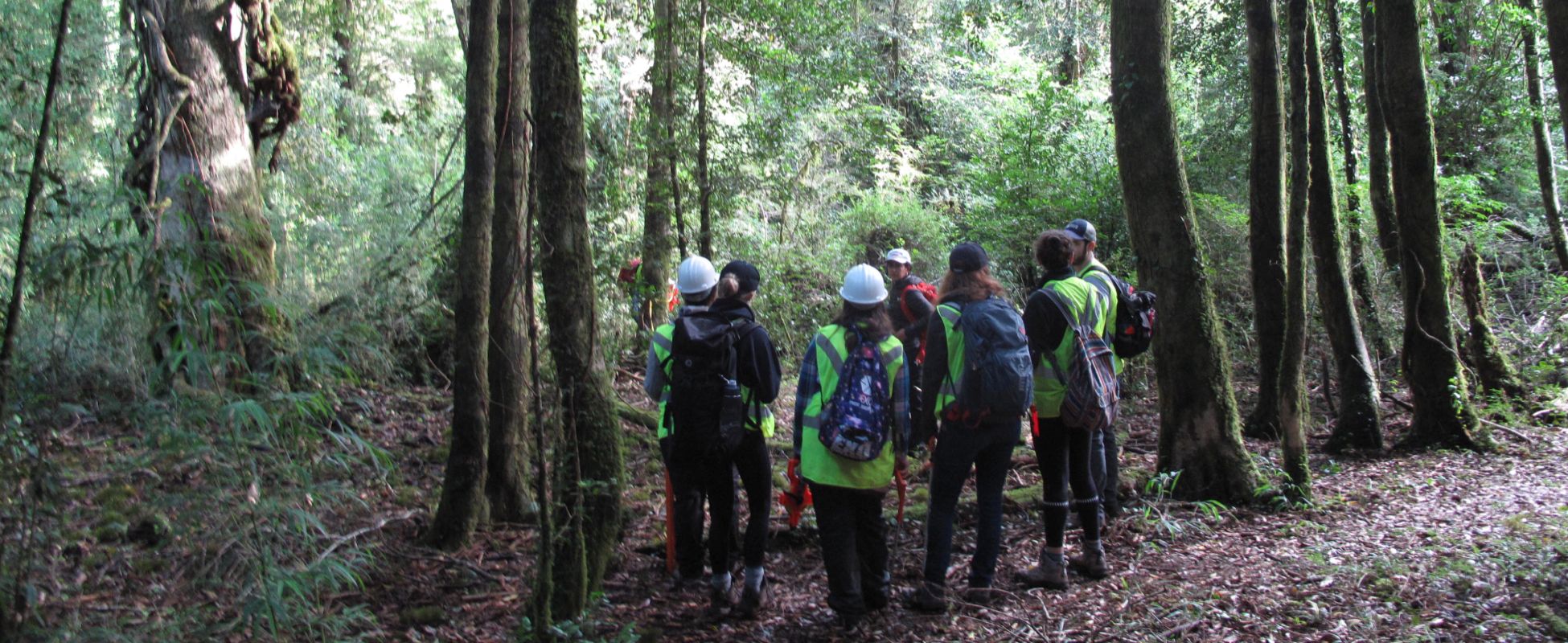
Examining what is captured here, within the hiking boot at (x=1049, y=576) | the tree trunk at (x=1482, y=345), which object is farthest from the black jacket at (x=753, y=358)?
the tree trunk at (x=1482, y=345)

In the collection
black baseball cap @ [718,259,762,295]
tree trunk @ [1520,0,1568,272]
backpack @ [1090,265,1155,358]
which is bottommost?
backpack @ [1090,265,1155,358]

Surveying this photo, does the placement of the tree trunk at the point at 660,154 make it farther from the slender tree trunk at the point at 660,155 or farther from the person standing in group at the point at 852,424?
the person standing in group at the point at 852,424

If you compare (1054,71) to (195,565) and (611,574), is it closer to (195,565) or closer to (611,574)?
(611,574)

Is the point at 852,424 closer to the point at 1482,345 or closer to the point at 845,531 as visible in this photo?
the point at 845,531

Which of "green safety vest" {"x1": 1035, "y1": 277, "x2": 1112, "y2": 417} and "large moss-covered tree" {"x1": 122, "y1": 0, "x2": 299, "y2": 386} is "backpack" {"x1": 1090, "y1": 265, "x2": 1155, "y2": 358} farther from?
"large moss-covered tree" {"x1": 122, "y1": 0, "x2": 299, "y2": 386}

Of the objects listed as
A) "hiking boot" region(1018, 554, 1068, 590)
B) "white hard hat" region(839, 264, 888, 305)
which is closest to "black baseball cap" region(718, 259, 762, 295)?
"white hard hat" region(839, 264, 888, 305)

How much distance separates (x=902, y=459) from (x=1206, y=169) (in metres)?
12.2

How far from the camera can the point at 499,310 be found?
6.00 m

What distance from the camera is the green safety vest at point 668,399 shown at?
17.3 ft

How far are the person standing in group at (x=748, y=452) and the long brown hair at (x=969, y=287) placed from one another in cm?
101

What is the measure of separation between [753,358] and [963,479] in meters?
1.29

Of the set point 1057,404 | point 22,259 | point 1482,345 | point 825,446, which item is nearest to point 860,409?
point 825,446

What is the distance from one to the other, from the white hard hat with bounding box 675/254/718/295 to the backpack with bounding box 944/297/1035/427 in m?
1.39

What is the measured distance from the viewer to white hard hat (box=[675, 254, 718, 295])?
17.4 feet
